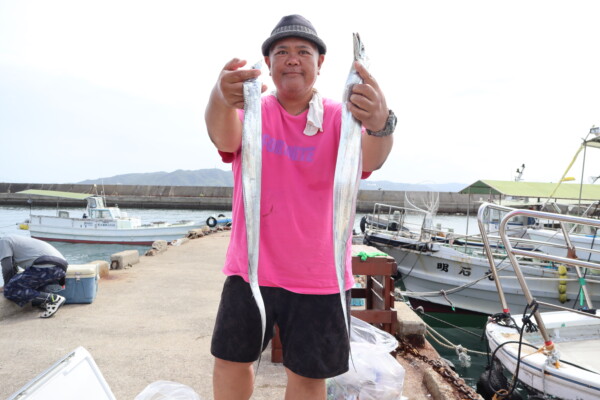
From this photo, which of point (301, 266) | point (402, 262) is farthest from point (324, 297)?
point (402, 262)

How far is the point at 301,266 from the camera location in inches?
73.0

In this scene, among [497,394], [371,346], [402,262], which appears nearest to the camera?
[371,346]

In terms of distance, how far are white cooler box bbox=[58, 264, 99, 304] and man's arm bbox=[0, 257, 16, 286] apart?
669mm

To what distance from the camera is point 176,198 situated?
2067 inches

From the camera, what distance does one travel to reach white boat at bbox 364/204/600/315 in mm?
9555

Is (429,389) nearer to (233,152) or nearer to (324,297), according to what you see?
(324,297)

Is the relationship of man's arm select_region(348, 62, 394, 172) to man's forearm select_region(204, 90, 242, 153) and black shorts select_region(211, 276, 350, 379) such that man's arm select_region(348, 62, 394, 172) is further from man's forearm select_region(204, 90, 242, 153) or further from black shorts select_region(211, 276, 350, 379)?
black shorts select_region(211, 276, 350, 379)

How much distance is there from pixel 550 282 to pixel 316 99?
10.4 metres

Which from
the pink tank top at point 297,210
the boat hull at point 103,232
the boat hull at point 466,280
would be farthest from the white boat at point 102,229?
the pink tank top at point 297,210

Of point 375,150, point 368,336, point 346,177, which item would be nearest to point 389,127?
point 375,150

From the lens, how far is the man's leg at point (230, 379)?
1950 millimetres

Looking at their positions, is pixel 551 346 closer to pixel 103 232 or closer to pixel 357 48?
pixel 357 48

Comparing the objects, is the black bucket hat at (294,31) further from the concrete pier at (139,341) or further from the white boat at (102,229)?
the white boat at (102,229)

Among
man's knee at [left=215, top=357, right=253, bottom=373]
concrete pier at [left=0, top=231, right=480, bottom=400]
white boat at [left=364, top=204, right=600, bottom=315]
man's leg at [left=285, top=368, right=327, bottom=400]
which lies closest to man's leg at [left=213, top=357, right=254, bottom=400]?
man's knee at [left=215, top=357, right=253, bottom=373]
